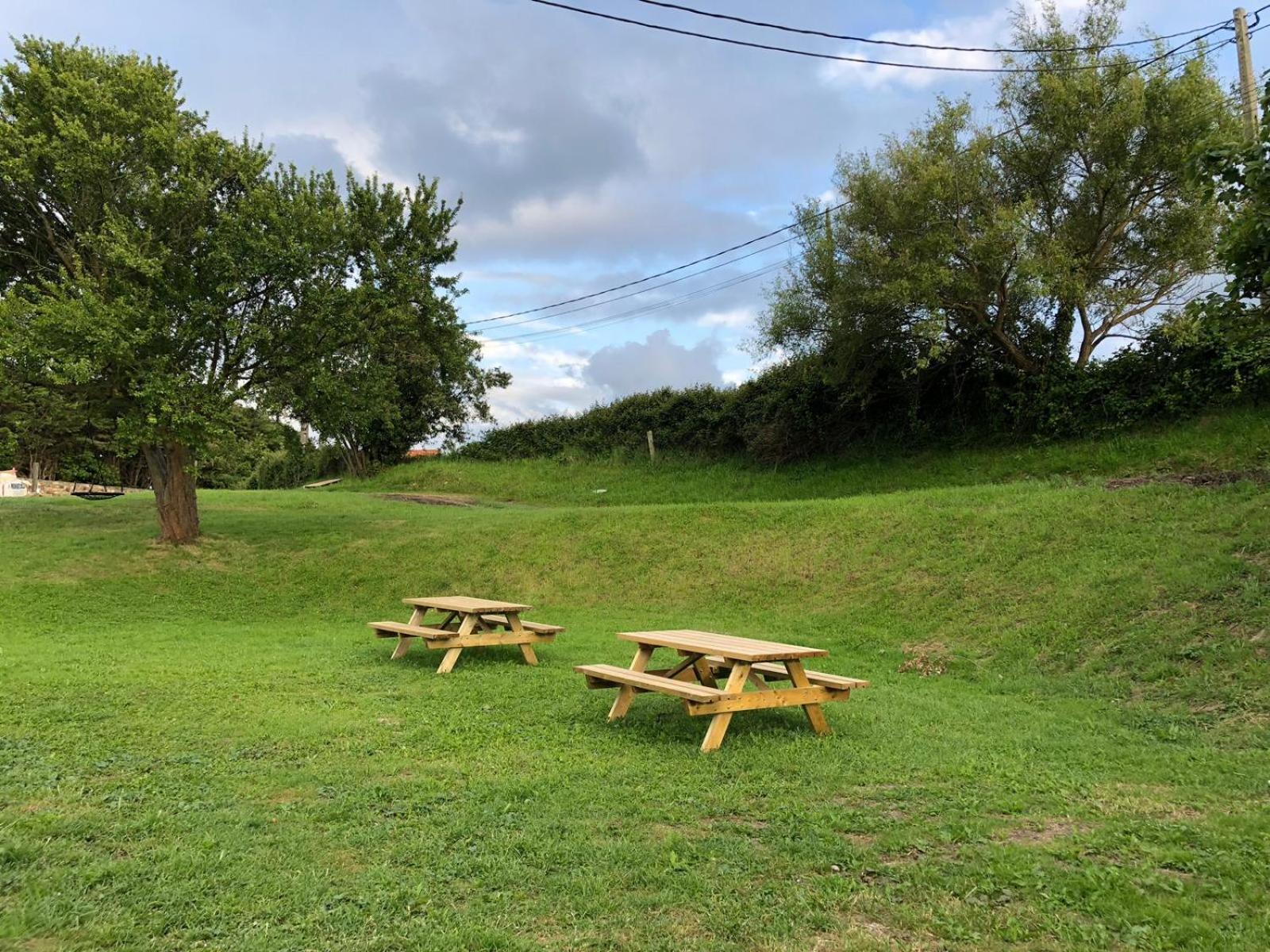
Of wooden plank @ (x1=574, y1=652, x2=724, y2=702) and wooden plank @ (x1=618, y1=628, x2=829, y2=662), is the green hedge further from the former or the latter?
wooden plank @ (x1=574, y1=652, x2=724, y2=702)

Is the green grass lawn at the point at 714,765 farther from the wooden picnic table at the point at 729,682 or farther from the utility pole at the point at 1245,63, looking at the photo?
the utility pole at the point at 1245,63

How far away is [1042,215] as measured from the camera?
706 inches

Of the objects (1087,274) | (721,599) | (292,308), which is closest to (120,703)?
(721,599)

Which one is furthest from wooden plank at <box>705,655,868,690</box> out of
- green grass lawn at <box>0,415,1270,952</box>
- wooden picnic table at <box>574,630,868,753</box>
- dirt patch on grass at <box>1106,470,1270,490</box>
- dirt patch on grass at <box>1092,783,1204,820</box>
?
dirt patch on grass at <box>1106,470,1270,490</box>

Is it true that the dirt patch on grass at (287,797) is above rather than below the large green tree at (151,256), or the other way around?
below

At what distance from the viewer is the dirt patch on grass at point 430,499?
22.4 m

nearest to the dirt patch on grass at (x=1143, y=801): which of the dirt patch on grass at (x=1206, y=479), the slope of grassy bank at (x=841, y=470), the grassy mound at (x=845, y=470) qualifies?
the dirt patch on grass at (x=1206, y=479)

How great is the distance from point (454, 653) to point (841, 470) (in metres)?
14.5

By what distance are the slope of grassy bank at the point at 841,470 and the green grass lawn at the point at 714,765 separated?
11.8ft

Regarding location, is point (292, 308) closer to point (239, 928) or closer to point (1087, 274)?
point (239, 928)

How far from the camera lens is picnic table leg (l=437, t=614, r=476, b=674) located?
7914 mm

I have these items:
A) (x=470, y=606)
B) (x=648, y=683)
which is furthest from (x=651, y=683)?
(x=470, y=606)

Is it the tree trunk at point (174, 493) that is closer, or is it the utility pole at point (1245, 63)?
the utility pole at point (1245, 63)

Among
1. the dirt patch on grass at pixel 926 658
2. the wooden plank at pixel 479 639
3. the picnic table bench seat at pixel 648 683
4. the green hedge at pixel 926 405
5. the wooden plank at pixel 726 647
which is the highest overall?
the green hedge at pixel 926 405
